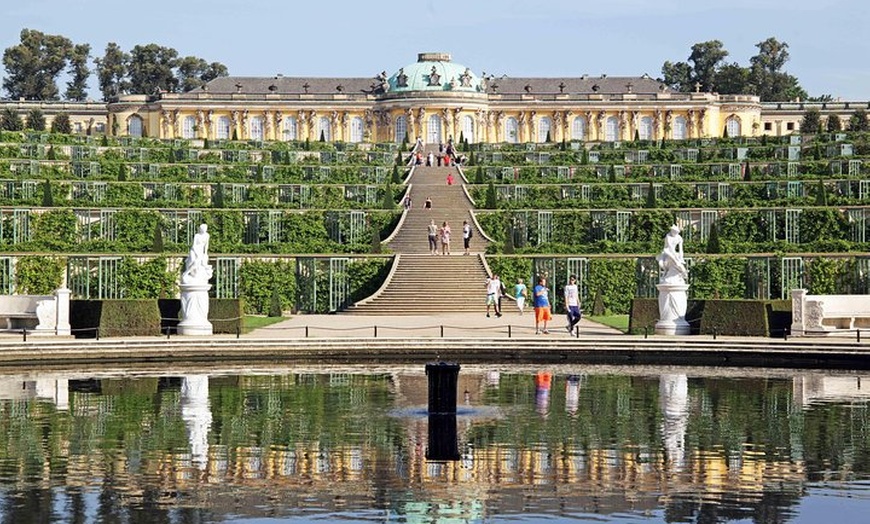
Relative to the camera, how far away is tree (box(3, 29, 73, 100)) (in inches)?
4956

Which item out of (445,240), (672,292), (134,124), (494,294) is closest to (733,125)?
(134,124)

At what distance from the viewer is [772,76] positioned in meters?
131

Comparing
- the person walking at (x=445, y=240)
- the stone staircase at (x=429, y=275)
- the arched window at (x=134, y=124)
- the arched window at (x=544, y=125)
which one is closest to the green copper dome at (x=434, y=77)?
the arched window at (x=544, y=125)

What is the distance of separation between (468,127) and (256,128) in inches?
623

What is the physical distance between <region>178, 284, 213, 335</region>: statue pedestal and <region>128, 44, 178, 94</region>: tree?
321 feet

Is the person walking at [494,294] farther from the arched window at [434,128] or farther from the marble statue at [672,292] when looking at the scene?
the arched window at [434,128]

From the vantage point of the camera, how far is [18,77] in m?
126

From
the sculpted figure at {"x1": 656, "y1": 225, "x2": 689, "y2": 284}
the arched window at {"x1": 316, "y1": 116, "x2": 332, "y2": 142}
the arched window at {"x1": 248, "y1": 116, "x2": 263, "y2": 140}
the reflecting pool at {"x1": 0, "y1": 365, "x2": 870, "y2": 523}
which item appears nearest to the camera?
the reflecting pool at {"x1": 0, "y1": 365, "x2": 870, "y2": 523}

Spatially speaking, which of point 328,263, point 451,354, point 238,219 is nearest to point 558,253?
point 328,263

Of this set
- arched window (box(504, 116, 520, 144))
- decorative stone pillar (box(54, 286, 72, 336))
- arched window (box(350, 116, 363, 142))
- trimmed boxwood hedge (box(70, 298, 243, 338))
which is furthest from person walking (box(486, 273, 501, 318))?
arched window (box(504, 116, 520, 144))

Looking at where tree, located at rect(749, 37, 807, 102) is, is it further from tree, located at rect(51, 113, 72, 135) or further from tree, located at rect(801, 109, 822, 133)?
tree, located at rect(51, 113, 72, 135)

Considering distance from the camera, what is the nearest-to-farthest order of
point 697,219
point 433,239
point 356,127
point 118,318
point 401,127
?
point 118,318 < point 433,239 < point 697,219 < point 401,127 < point 356,127

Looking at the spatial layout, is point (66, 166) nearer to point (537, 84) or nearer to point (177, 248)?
point (177, 248)

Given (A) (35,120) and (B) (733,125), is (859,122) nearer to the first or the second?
(B) (733,125)
